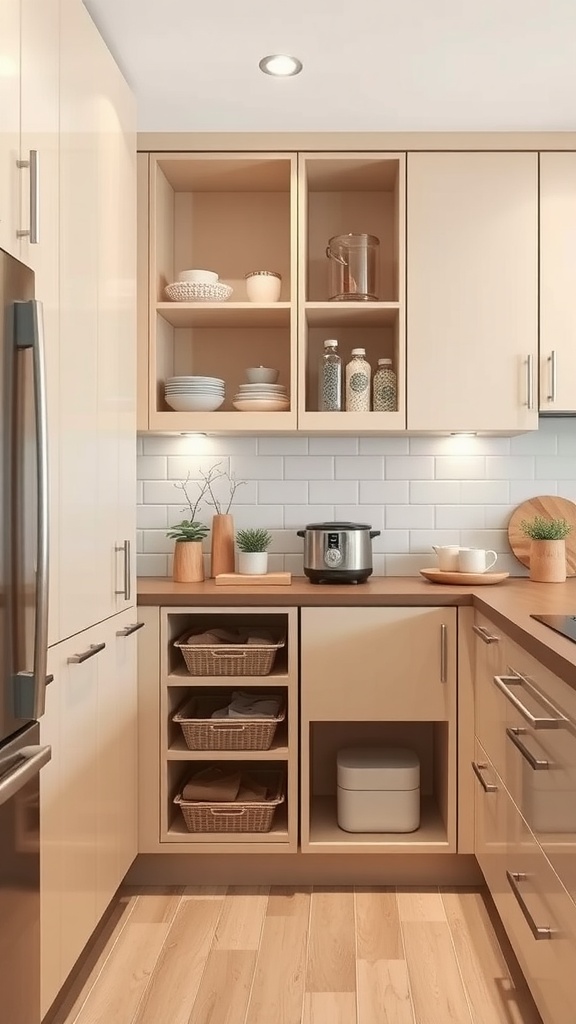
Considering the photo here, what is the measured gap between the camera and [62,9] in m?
1.88

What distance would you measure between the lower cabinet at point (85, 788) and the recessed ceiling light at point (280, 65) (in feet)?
5.39

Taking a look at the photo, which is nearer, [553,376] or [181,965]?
[181,965]

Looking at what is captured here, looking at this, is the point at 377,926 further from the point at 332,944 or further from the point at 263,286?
the point at 263,286

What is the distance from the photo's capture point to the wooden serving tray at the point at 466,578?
293 centimetres

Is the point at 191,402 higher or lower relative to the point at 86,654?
higher

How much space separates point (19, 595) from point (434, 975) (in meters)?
1.52

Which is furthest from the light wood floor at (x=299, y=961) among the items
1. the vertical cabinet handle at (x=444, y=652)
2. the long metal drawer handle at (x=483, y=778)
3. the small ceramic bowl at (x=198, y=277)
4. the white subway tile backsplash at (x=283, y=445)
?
the small ceramic bowl at (x=198, y=277)

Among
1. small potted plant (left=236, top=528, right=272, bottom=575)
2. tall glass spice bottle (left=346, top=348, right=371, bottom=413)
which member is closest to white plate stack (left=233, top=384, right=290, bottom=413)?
tall glass spice bottle (left=346, top=348, right=371, bottom=413)

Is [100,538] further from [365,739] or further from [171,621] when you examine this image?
[365,739]

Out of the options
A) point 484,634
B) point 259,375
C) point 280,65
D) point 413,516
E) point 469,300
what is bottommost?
point 484,634

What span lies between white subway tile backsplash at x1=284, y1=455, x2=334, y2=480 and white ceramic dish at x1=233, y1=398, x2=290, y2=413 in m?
0.32

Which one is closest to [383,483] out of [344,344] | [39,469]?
[344,344]

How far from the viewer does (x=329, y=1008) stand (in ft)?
6.83

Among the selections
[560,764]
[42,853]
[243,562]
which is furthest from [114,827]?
[560,764]
